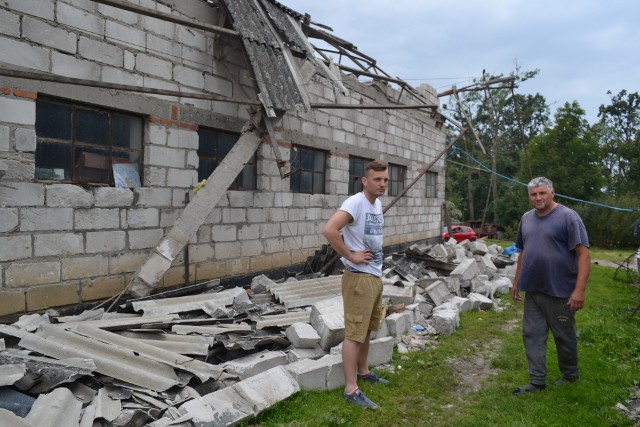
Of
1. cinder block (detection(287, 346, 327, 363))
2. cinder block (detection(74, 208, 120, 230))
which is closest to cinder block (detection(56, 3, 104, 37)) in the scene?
cinder block (detection(74, 208, 120, 230))

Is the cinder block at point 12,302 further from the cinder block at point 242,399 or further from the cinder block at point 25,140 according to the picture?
the cinder block at point 242,399

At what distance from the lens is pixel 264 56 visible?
7176 mm

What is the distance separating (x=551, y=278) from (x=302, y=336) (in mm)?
2480

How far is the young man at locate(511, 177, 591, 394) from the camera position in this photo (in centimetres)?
418

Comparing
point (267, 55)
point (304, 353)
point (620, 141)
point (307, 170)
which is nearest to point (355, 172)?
point (307, 170)

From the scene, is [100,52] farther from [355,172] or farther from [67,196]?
[355,172]

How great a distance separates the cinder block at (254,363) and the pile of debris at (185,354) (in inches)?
0.4

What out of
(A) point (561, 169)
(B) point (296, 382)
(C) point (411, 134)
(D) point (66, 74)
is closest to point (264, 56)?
(D) point (66, 74)

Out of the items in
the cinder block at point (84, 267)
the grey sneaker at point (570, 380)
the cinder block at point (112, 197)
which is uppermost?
the cinder block at point (112, 197)

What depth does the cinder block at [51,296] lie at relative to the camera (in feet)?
17.2

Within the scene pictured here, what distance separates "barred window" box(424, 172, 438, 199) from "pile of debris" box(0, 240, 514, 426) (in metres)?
9.49

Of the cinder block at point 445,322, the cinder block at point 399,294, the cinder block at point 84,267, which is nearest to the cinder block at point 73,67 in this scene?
the cinder block at point 84,267

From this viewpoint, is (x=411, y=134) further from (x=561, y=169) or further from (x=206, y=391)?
(x=561, y=169)

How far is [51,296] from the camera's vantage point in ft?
17.8
